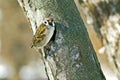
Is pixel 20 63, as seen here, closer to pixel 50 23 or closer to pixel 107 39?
pixel 107 39

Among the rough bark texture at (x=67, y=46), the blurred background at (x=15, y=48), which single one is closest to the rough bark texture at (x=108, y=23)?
the rough bark texture at (x=67, y=46)

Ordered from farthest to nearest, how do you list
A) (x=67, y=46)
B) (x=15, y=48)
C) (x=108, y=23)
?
1. (x=15, y=48)
2. (x=108, y=23)
3. (x=67, y=46)

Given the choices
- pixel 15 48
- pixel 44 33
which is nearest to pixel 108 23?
pixel 44 33

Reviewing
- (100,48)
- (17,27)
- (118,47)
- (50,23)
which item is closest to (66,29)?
(50,23)

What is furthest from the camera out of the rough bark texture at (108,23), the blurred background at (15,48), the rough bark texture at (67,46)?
the blurred background at (15,48)

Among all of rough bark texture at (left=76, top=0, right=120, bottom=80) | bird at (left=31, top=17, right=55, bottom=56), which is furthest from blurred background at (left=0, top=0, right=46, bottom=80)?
bird at (left=31, top=17, right=55, bottom=56)

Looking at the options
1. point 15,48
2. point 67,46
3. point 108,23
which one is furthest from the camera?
point 15,48

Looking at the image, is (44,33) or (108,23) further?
(108,23)

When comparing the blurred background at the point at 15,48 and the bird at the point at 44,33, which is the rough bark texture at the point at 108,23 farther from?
the blurred background at the point at 15,48

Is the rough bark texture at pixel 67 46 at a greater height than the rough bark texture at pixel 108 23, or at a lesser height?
greater

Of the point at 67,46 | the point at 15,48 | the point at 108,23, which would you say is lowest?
the point at 15,48

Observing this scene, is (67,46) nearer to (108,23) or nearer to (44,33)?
(44,33)
